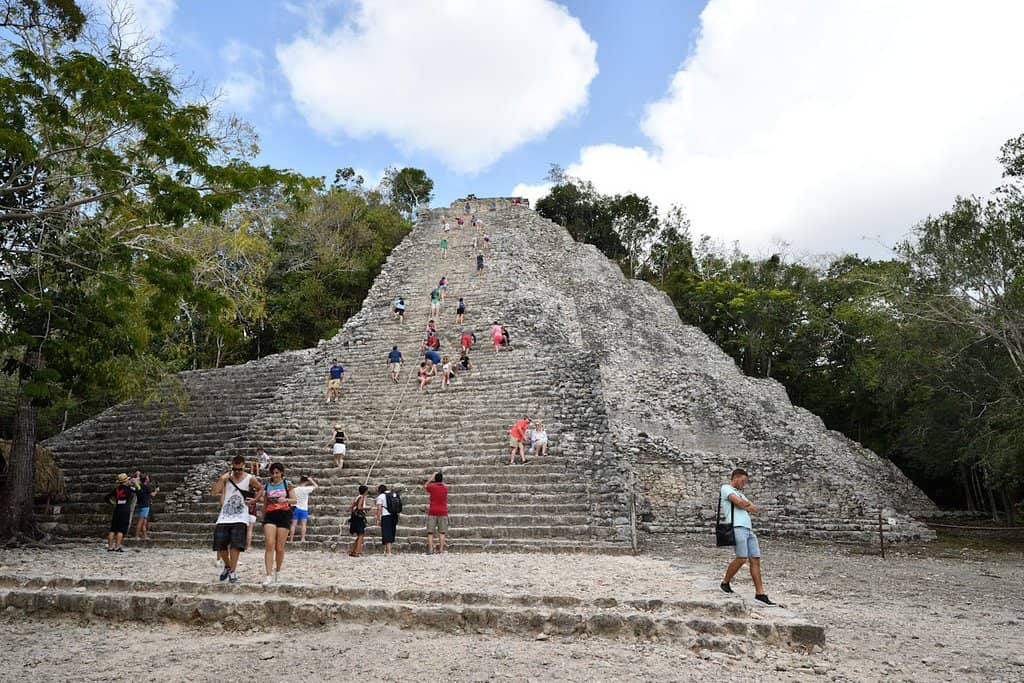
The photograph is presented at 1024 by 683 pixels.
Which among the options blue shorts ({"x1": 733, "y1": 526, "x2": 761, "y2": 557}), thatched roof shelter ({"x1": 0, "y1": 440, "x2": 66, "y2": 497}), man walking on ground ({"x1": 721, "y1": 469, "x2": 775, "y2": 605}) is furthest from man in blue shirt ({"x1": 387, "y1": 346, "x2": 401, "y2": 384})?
blue shorts ({"x1": 733, "y1": 526, "x2": 761, "y2": 557})

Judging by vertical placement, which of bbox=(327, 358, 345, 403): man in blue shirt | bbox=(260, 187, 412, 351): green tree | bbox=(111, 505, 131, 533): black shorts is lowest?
bbox=(111, 505, 131, 533): black shorts

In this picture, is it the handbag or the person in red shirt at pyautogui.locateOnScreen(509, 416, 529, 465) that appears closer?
the handbag

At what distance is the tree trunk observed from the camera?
29.7 ft

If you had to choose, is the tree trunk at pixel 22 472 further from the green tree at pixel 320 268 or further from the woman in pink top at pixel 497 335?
the green tree at pixel 320 268

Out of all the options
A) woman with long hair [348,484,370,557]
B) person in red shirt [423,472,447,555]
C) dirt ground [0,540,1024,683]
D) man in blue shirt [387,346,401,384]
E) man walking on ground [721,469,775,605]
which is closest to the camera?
dirt ground [0,540,1024,683]

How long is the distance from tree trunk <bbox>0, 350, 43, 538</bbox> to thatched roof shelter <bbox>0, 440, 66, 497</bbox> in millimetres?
1334

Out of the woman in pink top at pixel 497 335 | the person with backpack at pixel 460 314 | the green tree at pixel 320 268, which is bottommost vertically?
the woman in pink top at pixel 497 335

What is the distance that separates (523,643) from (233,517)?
297 cm

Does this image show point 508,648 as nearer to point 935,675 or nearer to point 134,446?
point 935,675

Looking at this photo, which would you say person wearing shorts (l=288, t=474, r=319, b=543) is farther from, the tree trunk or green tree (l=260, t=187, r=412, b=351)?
green tree (l=260, t=187, r=412, b=351)

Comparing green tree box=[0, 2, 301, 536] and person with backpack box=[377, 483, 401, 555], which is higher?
green tree box=[0, 2, 301, 536]

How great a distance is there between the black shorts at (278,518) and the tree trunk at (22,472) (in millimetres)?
5659

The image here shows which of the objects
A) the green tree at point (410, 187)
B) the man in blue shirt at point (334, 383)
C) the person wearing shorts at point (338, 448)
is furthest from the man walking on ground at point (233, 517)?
the green tree at point (410, 187)

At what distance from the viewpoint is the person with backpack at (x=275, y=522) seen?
564 centimetres
